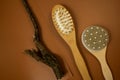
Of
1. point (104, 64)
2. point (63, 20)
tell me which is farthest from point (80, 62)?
point (63, 20)

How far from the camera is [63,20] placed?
1.13 metres

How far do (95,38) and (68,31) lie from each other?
0.49ft

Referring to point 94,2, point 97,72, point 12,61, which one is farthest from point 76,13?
point 12,61

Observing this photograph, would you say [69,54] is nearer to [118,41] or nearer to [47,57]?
[47,57]

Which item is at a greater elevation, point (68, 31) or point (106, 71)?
point (68, 31)

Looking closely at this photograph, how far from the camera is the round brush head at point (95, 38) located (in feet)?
3.59

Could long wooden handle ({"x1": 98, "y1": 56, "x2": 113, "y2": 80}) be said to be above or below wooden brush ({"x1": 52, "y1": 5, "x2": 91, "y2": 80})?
below

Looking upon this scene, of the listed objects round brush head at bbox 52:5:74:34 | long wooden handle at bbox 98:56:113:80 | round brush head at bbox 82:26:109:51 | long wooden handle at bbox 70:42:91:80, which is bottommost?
long wooden handle at bbox 98:56:113:80

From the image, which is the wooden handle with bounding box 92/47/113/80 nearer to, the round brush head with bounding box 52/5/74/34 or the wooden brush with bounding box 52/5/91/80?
the wooden brush with bounding box 52/5/91/80

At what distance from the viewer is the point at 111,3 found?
3.60 feet

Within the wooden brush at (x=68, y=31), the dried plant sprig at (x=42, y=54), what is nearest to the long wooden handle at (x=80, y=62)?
the wooden brush at (x=68, y=31)

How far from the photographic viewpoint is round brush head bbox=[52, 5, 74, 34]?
1.12m

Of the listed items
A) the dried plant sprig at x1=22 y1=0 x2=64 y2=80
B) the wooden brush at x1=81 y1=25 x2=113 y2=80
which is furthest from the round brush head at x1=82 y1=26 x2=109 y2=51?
the dried plant sprig at x1=22 y1=0 x2=64 y2=80

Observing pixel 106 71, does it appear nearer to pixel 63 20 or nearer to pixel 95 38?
pixel 95 38
